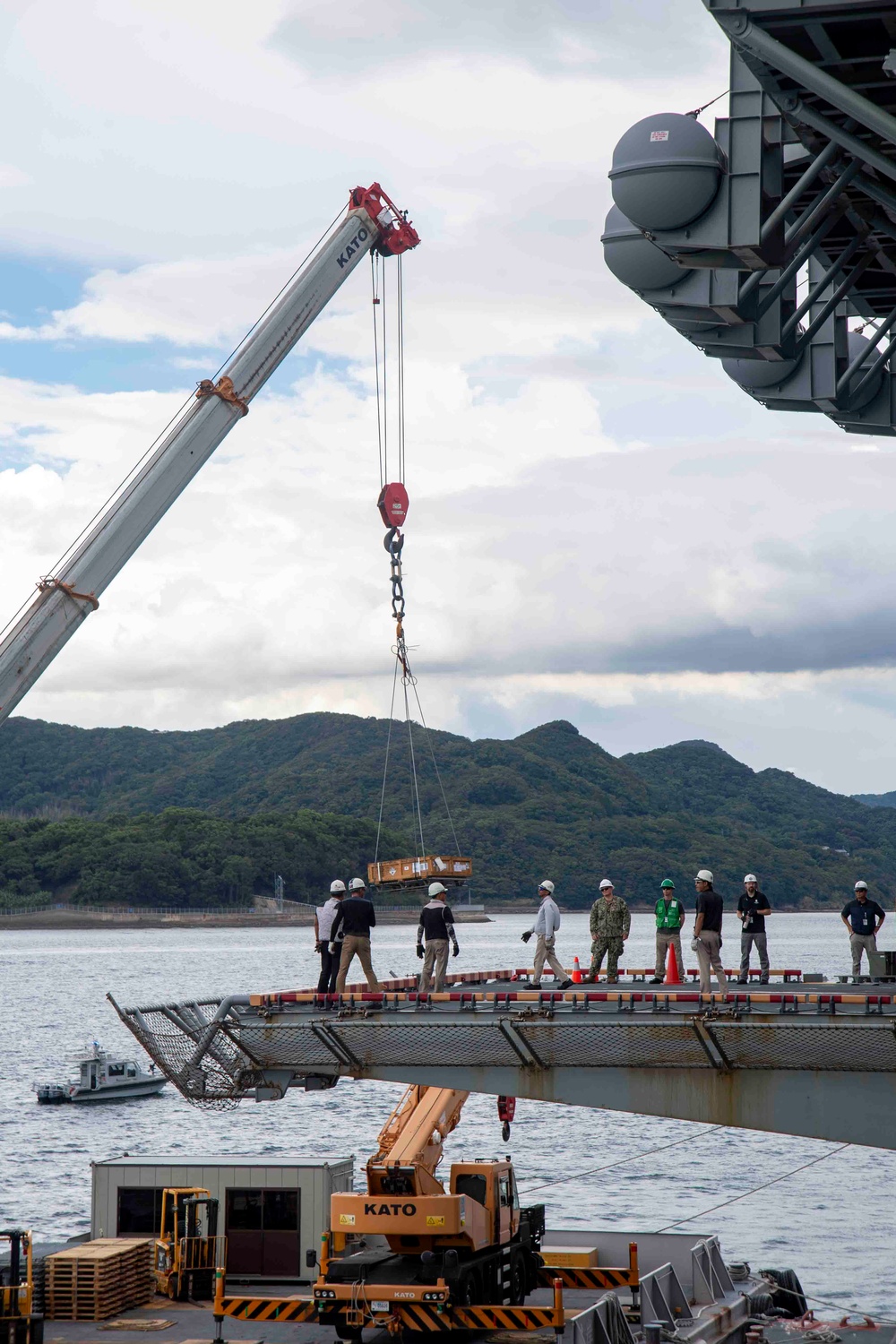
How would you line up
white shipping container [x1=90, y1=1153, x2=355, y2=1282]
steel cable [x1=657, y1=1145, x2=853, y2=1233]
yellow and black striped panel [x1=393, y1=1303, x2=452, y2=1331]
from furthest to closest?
steel cable [x1=657, y1=1145, x2=853, y2=1233]
white shipping container [x1=90, y1=1153, x2=355, y2=1282]
yellow and black striped panel [x1=393, y1=1303, x2=452, y2=1331]

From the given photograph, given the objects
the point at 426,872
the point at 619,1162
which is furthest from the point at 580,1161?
the point at 426,872

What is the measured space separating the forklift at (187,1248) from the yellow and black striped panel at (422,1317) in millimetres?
6408

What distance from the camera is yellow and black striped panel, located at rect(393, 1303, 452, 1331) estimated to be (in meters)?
21.7

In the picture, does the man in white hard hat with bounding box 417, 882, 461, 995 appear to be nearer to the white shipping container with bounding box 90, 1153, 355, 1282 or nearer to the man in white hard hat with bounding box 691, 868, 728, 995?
the man in white hard hat with bounding box 691, 868, 728, 995

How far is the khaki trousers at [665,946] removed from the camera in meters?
26.3

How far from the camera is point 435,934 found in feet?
81.0

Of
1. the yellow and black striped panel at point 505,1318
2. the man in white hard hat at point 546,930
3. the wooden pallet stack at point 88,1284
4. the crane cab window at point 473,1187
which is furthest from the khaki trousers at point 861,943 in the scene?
the wooden pallet stack at point 88,1284

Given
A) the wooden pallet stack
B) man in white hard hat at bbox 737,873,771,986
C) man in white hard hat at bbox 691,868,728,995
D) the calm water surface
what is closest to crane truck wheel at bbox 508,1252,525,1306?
man in white hard hat at bbox 691,868,728,995

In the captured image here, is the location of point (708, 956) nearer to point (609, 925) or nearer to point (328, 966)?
point (609, 925)

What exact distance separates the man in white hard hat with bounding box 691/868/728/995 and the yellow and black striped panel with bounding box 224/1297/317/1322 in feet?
26.5

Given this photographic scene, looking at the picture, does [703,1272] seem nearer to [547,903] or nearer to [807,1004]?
[547,903]

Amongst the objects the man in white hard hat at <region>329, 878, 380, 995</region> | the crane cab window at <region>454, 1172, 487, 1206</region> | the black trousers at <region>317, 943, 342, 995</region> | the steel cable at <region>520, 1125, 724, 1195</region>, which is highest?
the man in white hard hat at <region>329, 878, 380, 995</region>

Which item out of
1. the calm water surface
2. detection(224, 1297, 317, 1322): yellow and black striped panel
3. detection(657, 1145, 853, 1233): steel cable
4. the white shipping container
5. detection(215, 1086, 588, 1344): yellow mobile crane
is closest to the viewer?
detection(215, 1086, 588, 1344): yellow mobile crane

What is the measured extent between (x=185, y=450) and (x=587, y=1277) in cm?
1765
